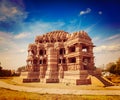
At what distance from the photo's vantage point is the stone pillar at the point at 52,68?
27.2 meters

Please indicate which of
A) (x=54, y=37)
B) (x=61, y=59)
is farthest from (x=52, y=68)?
(x=54, y=37)

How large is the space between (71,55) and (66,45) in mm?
3482

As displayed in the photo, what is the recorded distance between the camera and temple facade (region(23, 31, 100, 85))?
2486cm

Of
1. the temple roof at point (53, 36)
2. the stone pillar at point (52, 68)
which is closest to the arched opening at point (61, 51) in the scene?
the stone pillar at point (52, 68)

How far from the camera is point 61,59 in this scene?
3000cm

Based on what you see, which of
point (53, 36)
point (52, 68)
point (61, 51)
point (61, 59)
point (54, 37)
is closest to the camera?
point (52, 68)

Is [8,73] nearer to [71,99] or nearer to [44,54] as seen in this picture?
[44,54]

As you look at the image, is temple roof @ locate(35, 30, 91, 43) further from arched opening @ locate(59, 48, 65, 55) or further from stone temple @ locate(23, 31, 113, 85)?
arched opening @ locate(59, 48, 65, 55)

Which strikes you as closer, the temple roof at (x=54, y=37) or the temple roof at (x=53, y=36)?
the temple roof at (x=54, y=37)

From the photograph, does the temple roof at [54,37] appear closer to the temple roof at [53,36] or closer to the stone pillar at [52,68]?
the temple roof at [53,36]

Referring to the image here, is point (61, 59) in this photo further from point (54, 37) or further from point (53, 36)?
point (53, 36)

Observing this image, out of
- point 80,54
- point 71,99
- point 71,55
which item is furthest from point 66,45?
point 71,99

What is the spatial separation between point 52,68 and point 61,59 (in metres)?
2.87

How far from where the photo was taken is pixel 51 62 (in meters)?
29.5
